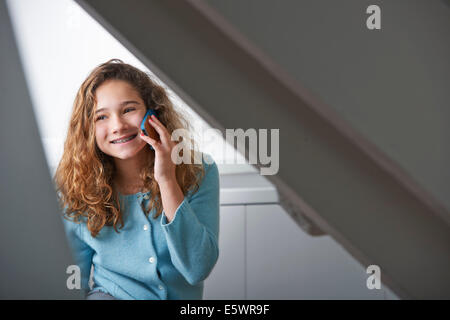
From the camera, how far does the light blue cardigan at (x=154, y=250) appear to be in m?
0.73

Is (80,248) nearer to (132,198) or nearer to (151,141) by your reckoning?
(132,198)

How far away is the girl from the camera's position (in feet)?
2.39

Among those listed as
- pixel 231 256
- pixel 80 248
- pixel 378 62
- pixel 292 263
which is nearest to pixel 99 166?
pixel 80 248

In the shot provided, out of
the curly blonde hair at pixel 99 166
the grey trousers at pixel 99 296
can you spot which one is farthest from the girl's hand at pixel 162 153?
the grey trousers at pixel 99 296

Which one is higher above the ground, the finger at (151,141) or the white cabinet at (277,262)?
the finger at (151,141)

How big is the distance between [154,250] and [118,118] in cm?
25

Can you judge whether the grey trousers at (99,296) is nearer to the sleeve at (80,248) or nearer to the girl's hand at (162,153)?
the sleeve at (80,248)

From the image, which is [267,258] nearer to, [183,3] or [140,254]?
[140,254]

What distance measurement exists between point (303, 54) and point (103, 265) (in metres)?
0.67

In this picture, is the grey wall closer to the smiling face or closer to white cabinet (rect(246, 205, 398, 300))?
the smiling face

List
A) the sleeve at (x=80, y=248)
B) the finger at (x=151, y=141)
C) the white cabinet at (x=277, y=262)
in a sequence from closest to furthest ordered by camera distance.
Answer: the finger at (x=151, y=141) → the sleeve at (x=80, y=248) → the white cabinet at (x=277, y=262)

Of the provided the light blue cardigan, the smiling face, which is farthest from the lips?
the light blue cardigan

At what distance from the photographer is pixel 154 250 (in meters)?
0.77

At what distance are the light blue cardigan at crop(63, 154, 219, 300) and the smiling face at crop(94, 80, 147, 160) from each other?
0.35 ft
